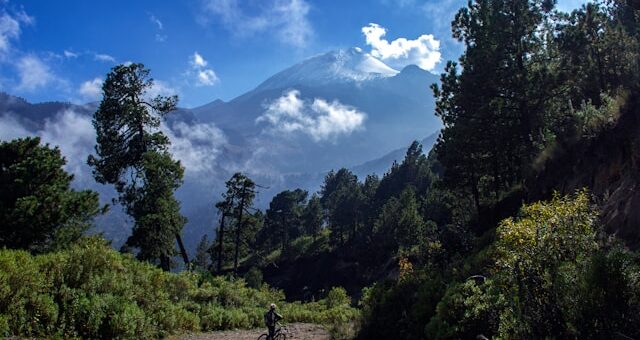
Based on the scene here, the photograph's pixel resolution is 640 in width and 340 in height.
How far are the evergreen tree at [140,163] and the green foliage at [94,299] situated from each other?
5.25 metres

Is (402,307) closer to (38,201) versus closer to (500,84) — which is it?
(38,201)

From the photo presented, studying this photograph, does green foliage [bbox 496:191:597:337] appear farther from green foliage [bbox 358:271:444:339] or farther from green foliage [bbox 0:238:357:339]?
green foliage [bbox 0:238:357:339]

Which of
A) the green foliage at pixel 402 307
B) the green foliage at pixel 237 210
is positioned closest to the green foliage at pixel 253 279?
the green foliage at pixel 237 210

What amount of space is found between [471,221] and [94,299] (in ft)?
69.4

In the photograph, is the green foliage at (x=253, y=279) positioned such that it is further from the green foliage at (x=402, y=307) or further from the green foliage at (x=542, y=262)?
the green foliage at (x=542, y=262)

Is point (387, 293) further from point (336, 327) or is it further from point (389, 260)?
point (389, 260)

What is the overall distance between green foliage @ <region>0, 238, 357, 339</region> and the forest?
1.9 inches

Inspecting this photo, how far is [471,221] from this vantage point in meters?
27.5

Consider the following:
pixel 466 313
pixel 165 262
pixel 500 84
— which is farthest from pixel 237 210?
pixel 466 313

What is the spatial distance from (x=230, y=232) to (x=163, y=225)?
17.2 meters

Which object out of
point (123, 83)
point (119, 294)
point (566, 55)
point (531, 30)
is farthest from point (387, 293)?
point (123, 83)

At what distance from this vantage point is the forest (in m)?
6.88

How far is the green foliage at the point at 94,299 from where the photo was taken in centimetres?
999

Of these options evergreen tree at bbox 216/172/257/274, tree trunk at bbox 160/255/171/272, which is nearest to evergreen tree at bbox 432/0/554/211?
tree trunk at bbox 160/255/171/272
